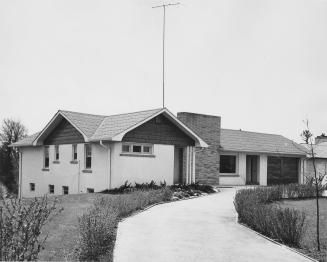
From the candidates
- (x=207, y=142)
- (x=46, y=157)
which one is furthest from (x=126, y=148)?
(x=46, y=157)

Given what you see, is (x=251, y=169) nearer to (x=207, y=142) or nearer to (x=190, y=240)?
(x=207, y=142)

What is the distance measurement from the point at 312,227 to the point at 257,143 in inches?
887

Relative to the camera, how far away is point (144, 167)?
1053 inches

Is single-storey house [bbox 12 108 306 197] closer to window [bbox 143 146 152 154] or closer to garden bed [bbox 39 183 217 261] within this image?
window [bbox 143 146 152 154]

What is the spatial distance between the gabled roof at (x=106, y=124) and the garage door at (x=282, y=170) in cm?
1109

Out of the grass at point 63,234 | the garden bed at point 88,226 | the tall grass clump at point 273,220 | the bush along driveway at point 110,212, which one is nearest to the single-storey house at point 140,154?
the bush along driveway at point 110,212

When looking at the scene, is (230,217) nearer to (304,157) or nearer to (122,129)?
(122,129)

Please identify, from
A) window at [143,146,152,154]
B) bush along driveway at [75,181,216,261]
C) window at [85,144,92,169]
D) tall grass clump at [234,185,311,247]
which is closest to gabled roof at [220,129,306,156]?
bush along driveway at [75,181,216,261]

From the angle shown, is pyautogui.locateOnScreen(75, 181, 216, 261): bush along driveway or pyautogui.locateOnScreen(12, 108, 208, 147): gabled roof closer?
pyautogui.locateOnScreen(75, 181, 216, 261): bush along driveway

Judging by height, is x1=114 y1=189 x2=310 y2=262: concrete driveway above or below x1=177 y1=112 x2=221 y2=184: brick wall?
below

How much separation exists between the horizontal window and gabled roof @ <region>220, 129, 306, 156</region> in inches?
331

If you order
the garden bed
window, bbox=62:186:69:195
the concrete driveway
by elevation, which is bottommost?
window, bbox=62:186:69:195

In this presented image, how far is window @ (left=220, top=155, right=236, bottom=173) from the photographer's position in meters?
35.4

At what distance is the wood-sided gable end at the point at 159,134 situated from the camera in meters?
26.3
